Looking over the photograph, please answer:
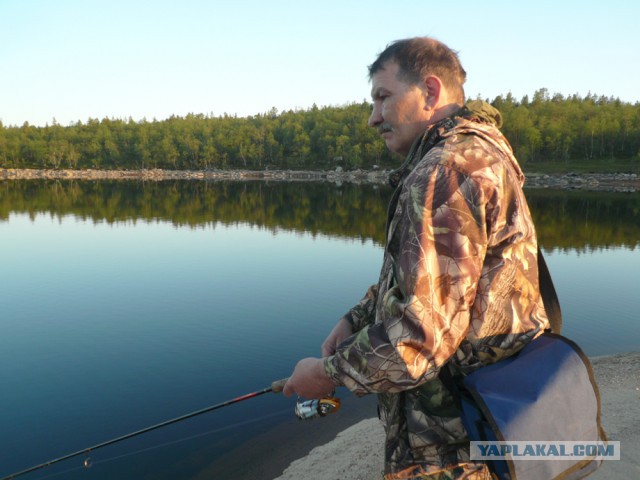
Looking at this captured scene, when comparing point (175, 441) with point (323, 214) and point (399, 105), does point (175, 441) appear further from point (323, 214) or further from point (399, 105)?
point (323, 214)

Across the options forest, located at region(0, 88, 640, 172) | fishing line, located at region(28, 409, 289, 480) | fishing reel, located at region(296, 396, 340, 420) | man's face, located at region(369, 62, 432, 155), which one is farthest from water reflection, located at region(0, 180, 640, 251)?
forest, located at region(0, 88, 640, 172)

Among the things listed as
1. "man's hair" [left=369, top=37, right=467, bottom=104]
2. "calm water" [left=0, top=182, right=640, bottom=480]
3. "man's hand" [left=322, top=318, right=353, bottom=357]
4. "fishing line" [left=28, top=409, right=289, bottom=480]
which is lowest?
"fishing line" [left=28, top=409, right=289, bottom=480]

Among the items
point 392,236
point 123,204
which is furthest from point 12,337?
point 123,204

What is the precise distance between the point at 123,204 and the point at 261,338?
43.7 metres

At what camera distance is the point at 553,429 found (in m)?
2.05

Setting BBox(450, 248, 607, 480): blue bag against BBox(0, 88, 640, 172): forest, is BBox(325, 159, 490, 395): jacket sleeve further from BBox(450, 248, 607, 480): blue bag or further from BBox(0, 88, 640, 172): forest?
BBox(0, 88, 640, 172): forest

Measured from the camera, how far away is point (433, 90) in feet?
7.75

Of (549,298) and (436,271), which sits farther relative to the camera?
(549,298)

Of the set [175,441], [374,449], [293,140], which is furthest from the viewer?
[293,140]

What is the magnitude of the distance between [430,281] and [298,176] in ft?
395

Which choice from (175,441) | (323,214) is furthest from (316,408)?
(323,214)

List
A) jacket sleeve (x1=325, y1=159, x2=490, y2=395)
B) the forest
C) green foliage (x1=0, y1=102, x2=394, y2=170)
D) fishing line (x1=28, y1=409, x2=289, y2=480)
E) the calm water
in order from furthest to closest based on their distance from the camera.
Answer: green foliage (x1=0, y1=102, x2=394, y2=170) → the forest → the calm water → fishing line (x1=28, y1=409, x2=289, y2=480) → jacket sleeve (x1=325, y1=159, x2=490, y2=395)

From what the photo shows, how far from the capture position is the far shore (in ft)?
291

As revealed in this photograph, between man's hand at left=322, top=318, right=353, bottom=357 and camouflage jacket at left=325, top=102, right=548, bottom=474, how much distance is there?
66cm
